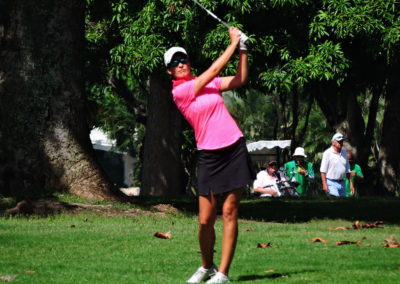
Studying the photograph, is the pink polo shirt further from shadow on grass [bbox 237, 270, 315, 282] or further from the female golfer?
shadow on grass [bbox 237, 270, 315, 282]

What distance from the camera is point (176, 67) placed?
264 inches

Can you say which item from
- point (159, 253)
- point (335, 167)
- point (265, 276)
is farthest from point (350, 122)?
point (265, 276)

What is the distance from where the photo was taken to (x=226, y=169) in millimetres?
6473

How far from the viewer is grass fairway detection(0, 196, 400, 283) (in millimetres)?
6789

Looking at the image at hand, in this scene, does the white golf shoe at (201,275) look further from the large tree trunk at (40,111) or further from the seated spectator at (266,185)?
the seated spectator at (266,185)

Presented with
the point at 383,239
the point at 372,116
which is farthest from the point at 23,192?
the point at 372,116

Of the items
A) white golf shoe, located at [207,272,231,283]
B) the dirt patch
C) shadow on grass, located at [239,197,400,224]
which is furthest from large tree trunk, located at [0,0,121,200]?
white golf shoe, located at [207,272,231,283]

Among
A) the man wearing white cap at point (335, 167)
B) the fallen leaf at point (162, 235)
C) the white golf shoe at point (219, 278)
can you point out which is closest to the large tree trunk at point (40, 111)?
the fallen leaf at point (162, 235)

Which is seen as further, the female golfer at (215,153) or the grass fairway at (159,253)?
the grass fairway at (159,253)

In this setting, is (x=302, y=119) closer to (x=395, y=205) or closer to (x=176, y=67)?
(x=395, y=205)

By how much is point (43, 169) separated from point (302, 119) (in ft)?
114

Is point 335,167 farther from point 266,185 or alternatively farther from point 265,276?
point 265,276

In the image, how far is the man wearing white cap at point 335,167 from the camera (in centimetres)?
1582

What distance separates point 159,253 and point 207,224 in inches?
71.4
